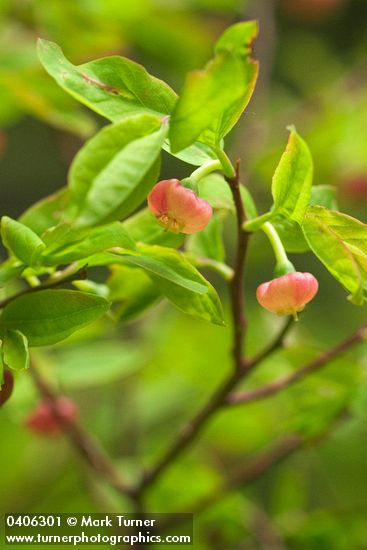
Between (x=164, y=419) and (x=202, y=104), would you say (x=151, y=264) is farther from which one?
(x=164, y=419)

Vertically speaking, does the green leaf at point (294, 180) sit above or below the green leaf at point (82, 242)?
above

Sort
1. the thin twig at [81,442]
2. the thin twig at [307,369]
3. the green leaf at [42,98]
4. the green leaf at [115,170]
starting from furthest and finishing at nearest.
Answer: the green leaf at [42,98] < the thin twig at [81,442] < the thin twig at [307,369] < the green leaf at [115,170]

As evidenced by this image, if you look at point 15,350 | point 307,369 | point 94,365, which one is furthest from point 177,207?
point 94,365

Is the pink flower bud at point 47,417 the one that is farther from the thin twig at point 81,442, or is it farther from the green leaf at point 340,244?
the green leaf at point 340,244

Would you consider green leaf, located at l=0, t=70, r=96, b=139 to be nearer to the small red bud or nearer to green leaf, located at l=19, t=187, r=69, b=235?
green leaf, located at l=19, t=187, r=69, b=235

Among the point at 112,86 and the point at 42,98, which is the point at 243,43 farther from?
the point at 42,98

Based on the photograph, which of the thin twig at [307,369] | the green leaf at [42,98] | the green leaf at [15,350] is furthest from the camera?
the green leaf at [42,98]

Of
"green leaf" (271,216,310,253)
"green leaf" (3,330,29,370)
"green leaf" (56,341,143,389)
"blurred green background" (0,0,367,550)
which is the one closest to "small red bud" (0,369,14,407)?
"green leaf" (3,330,29,370)

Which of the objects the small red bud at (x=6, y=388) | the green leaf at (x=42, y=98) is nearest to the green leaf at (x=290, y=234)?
the small red bud at (x=6, y=388)
